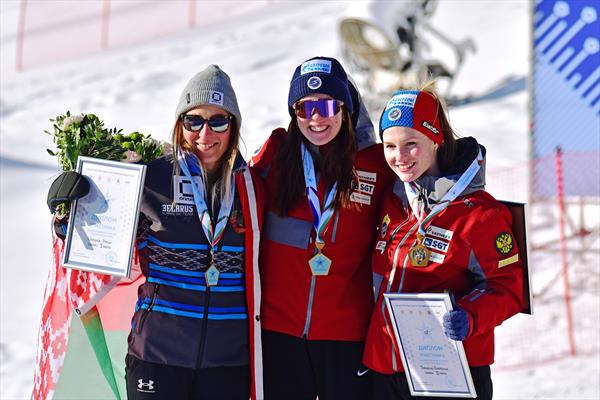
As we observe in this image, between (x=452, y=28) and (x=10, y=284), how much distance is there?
1295cm

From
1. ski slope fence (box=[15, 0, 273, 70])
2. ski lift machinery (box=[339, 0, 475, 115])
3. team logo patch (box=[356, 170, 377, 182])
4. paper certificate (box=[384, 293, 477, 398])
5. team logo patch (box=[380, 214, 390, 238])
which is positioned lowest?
paper certificate (box=[384, 293, 477, 398])

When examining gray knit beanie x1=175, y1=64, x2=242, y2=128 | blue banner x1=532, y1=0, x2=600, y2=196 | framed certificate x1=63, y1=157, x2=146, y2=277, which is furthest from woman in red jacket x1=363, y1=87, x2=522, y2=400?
blue banner x1=532, y1=0, x2=600, y2=196

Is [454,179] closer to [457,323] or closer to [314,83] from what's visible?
[457,323]

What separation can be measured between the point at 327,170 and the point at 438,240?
2.05 ft

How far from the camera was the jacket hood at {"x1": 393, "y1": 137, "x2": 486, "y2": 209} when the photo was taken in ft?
12.1

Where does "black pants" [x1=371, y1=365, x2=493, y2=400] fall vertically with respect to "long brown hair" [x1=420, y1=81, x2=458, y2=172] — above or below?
below

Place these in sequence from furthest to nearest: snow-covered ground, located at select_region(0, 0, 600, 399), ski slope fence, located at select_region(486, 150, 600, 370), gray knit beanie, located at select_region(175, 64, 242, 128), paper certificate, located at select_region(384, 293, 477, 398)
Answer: ski slope fence, located at select_region(486, 150, 600, 370) < snow-covered ground, located at select_region(0, 0, 600, 399) < gray knit beanie, located at select_region(175, 64, 242, 128) < paper certificate, located at select_region(384, 293, 477, 398)

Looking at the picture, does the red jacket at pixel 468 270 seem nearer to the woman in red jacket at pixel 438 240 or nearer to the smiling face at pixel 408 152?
the woman in red jacket at pixel 438 240

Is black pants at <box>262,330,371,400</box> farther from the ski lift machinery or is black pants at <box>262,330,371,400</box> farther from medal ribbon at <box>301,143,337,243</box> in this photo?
the ski lift machinery

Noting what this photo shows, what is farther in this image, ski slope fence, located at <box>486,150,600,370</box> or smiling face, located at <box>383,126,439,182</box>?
ski slope fence, located at <box>486,150,600,370</box>

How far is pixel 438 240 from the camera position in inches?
145

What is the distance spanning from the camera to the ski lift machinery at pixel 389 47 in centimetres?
1370

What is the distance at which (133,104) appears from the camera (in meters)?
15.5

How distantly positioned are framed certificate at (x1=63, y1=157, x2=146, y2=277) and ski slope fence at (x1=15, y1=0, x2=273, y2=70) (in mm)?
17215
